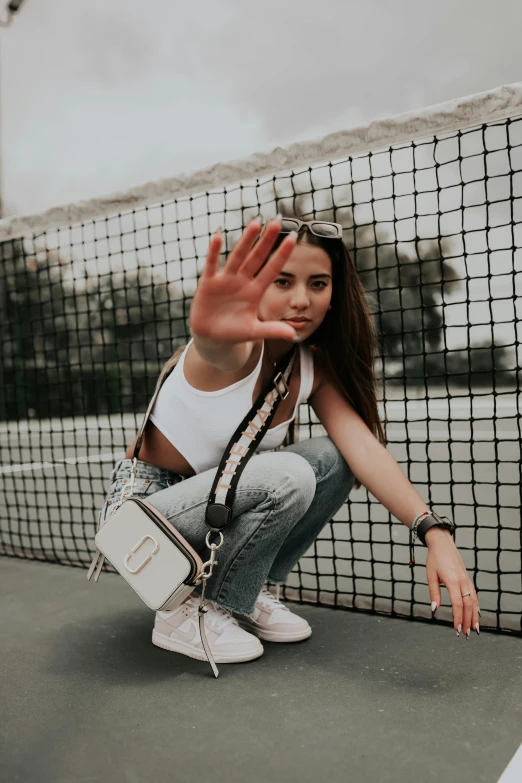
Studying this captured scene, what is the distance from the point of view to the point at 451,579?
130 centimetres

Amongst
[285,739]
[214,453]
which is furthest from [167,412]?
[285,739]

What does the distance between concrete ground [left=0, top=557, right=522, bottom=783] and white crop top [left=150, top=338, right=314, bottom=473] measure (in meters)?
0.45

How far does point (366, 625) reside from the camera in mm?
1702

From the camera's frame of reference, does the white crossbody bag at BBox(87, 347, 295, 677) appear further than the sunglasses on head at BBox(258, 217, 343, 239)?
No

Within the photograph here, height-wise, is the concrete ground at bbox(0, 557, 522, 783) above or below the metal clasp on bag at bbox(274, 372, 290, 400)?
below

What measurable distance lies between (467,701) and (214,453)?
68cm

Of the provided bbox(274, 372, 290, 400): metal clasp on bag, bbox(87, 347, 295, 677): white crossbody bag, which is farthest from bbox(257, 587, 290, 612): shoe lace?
bbox(274, 372, 290, 400): metal clasp on bag

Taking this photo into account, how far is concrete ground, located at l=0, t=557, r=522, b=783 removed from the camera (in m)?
1.06

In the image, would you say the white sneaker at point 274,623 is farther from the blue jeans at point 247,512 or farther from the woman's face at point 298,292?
the woman's face at point 298,292

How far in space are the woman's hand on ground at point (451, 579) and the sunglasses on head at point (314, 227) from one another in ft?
2.09

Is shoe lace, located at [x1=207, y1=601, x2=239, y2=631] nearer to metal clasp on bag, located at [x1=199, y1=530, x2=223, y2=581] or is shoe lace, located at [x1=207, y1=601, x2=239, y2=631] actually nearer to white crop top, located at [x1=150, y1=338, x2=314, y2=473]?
metal clasp on bag, located at [x1=199, y1=530, x2=223, y2=581]

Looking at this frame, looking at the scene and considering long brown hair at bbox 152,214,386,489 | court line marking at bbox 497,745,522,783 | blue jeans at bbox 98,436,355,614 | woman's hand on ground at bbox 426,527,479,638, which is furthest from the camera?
long brown hair at bbox 152,214,386,489

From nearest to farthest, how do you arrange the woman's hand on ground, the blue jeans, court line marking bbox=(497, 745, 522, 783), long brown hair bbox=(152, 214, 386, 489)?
court line marking bbox=(497, 745, 522, 783), the woman's hand on ground, the blue jeans, long brown hair bbox=(152, 214, 386, 489)

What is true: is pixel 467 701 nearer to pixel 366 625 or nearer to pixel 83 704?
pixel 366 625
